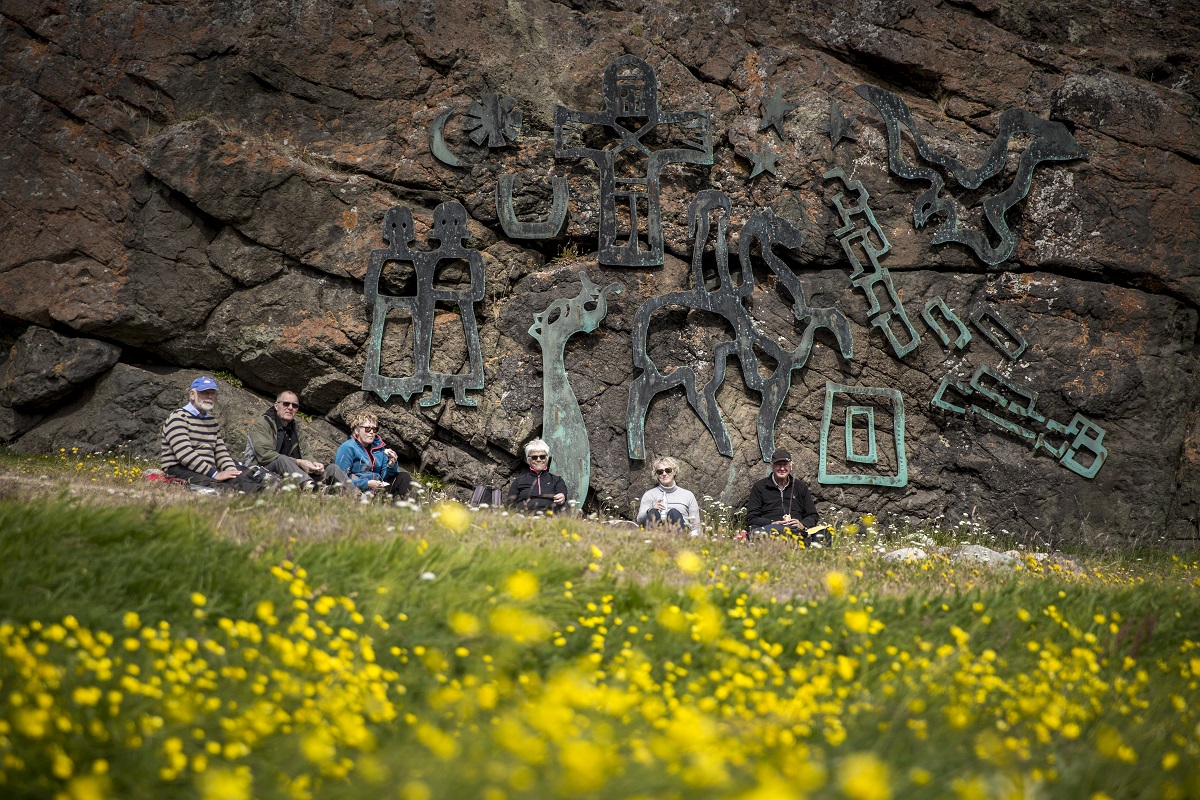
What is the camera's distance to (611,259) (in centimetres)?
979

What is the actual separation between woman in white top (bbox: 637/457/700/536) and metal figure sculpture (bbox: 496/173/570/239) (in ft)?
10.0

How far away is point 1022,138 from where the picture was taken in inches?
400

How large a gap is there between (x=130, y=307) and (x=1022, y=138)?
10.6 m

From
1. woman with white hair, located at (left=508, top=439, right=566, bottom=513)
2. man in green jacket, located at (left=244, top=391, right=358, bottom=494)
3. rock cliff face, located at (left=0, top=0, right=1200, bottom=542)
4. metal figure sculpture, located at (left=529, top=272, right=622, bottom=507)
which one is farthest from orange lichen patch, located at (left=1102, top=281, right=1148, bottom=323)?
man in green jacket, located at (left=244, top=391, right=358, bottom=494)

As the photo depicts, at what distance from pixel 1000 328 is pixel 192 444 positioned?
8674 millimetres

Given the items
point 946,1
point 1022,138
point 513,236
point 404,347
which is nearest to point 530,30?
point 513,236

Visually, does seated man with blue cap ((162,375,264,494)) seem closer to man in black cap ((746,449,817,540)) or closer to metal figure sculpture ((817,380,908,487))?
man in black cap ((746,449,817,540))

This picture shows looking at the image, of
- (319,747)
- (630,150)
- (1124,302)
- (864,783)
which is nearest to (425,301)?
(630,150)

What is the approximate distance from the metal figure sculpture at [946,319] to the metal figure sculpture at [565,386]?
3.70 m

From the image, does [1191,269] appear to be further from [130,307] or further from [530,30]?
[130,307]

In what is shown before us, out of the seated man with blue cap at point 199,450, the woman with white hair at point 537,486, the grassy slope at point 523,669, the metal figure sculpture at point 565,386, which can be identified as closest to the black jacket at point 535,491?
the woman with white hair at point 537,486

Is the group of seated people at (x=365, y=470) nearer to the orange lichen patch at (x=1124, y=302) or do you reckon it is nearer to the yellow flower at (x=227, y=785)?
the orange lichen patch at (x=1124, y=302)

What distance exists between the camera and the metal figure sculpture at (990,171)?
988cm

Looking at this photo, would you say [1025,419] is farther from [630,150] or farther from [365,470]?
[365,470]
